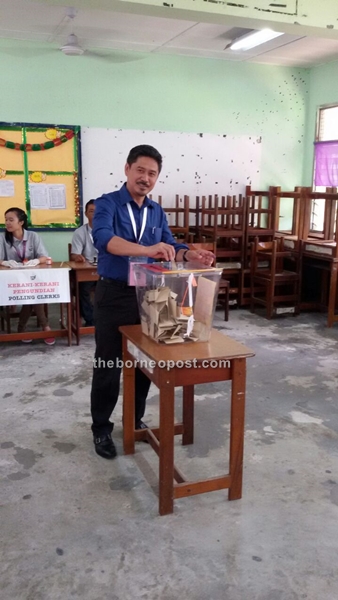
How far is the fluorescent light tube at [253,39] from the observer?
501cm

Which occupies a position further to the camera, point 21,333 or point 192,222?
point 192,222

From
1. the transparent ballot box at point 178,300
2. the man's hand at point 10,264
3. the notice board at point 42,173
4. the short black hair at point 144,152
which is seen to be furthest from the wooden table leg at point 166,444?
the notice board at point 42,173

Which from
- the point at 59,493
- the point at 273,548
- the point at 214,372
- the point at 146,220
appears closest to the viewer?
the point at 273,548

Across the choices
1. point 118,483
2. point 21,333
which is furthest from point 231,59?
point 118,483

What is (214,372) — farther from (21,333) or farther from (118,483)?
(21,333)

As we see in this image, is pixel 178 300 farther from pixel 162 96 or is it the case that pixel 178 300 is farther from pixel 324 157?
pixel 324 157

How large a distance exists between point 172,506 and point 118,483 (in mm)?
338

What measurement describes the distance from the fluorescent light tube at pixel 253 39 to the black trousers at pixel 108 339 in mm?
3639

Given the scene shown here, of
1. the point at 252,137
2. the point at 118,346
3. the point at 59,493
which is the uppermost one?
the point at 252,137

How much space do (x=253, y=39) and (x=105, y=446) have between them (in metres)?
4.37

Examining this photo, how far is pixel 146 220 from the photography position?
253cm

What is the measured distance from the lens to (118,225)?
247cm

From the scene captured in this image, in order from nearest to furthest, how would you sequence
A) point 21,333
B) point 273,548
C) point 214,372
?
point 273,548
point 214,372
point 21,333

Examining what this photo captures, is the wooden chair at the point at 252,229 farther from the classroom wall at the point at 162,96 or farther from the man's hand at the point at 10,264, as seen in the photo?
the man's hand at the point at 10,264
